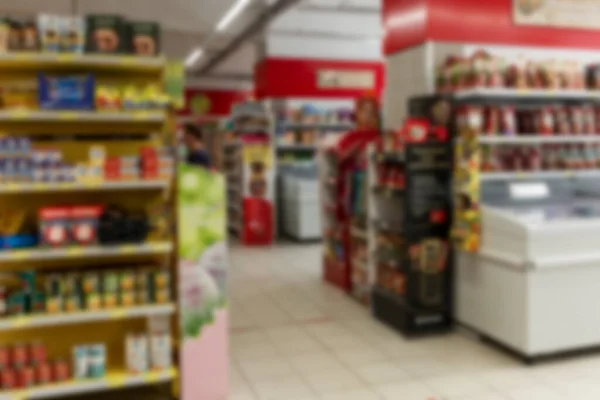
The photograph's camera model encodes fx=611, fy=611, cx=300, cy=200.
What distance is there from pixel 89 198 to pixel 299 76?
27.2ft

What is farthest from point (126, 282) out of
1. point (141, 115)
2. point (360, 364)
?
point (360, 364)

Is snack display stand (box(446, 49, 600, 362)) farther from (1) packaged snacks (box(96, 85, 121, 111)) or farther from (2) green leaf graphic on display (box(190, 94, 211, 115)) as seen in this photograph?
(2) green leaf graphic on display (box(190, 94, 211, 115))

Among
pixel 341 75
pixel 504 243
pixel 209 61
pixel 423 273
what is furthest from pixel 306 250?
pixel 209 61

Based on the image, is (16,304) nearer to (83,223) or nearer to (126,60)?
(83,223)

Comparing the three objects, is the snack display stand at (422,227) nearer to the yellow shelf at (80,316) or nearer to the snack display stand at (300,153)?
the yellow shelf at (80,316)

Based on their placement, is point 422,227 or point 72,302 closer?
point 72,302

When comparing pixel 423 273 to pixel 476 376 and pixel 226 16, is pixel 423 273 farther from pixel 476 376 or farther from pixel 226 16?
pixel 226 16

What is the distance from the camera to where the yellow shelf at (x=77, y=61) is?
11.7 feet

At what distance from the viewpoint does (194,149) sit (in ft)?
19.5

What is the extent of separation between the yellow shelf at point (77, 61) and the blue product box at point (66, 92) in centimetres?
10

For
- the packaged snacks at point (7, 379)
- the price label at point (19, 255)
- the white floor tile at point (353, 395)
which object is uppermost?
the price label at point (19, 255)

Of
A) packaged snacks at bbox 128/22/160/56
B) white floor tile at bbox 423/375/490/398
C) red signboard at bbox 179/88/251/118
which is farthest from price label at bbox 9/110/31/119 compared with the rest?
red signboard at bbox 179/88/251/118

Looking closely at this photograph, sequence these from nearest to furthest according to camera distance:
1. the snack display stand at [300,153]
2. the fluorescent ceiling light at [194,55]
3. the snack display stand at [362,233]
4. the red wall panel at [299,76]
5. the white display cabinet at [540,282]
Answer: the white display cabinet at [540,282] → the snack display stand at [362,233] → the snack display stand at [300,153] → the red wall panel at [299,76] → the fluorescent ceiling light at [194,55]

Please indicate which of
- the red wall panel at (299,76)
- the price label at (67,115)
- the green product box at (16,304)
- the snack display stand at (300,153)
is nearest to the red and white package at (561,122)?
the price label at (67,115)
